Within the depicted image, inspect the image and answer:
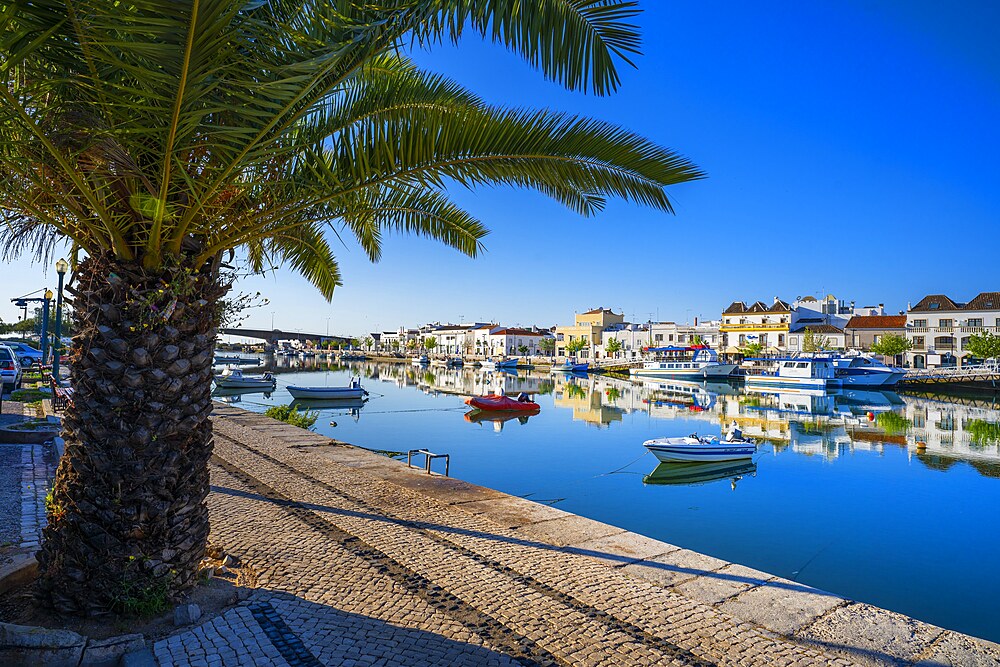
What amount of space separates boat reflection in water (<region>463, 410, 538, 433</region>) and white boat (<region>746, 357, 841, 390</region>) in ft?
101

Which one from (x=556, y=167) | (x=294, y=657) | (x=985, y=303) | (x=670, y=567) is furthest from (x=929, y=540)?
(x=985, y=303)

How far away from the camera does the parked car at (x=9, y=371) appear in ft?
63.6

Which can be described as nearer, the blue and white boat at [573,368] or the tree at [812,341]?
the tree at [812,341]

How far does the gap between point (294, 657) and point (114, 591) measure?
53.6 inches

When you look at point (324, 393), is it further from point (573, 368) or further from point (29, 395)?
point (573, 368)

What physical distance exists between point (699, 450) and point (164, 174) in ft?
51.1

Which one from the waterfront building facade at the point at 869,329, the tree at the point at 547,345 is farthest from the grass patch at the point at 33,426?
the tree at the point at 547,345

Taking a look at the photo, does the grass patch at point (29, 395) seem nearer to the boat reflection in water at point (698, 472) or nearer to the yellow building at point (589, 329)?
the boat reflection in water at point (698, 472)

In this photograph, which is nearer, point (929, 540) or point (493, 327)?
point (929, 540)

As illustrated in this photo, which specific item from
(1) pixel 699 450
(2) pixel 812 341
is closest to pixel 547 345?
(2) pixel 812 341

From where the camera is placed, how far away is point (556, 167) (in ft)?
16.7

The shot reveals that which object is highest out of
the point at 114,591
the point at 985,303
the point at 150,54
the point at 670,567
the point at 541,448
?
the point at 985,303

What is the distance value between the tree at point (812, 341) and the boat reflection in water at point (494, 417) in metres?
56.0

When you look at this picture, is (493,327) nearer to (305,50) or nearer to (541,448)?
(541,448)
